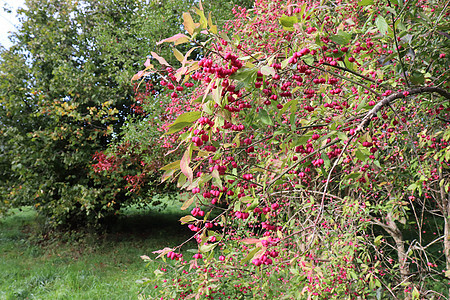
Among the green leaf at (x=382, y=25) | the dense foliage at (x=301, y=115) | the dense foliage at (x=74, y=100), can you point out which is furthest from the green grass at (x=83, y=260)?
the green leaf at (x=382, y=25)

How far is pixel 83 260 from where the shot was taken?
580 centimetres

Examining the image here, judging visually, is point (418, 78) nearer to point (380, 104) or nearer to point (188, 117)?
point (380, 104)

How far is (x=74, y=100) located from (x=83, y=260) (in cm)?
304

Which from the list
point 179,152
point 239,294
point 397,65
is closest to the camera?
point 397,65

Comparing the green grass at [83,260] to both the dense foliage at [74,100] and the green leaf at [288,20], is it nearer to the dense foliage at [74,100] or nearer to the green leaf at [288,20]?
the dense foliage at [74,100]

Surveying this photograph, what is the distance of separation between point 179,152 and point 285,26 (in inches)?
173

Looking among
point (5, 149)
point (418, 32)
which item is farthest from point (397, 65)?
point (5, 149)

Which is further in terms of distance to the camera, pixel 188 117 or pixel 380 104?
pixel 380 104

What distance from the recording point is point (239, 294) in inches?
119

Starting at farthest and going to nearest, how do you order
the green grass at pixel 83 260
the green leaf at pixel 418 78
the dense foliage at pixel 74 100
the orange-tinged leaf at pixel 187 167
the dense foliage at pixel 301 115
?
the dense foliage at pixel 74 100, the green grass at pixel 83 260, the green leaf at pixel 418 78, the dense foliage at pixel 301 115, the orange-tinged leaf at pixel 187 167

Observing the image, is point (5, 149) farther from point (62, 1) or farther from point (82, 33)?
point (62, 1)

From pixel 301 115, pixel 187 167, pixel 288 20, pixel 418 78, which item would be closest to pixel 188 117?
pixel 187 167

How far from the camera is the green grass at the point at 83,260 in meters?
4.35

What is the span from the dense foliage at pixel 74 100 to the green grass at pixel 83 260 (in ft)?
2.71
